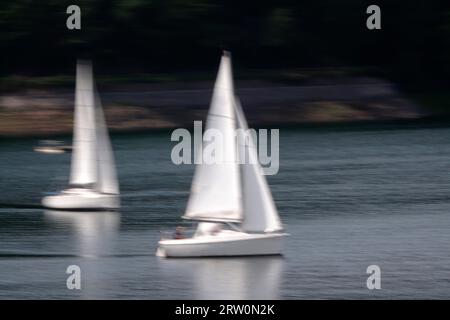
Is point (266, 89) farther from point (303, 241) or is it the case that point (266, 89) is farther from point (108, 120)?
point (303, 241)

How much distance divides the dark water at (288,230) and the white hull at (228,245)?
0.41 meters

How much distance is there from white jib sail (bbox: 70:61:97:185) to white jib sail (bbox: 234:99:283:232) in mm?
19593

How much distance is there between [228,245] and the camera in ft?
176

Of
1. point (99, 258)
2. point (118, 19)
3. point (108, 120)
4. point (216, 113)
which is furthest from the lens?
point (118, 19)

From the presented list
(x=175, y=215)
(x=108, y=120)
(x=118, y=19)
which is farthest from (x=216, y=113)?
(x=118, y=19)

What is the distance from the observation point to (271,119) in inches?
4823

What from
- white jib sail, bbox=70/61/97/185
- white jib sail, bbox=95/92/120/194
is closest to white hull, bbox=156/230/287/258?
white jib sail, bbox=95/92/120/194

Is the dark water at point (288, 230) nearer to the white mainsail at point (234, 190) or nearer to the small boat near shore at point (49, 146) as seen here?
the small boat near shore at point (49, 146)

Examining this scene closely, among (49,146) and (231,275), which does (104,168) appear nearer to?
(231,275)

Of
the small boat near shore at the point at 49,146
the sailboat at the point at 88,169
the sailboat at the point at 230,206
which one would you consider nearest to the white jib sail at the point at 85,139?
the sailboat at the point at 88,169

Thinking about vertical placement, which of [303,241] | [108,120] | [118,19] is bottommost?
[303,241]

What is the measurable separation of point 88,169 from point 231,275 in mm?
22457

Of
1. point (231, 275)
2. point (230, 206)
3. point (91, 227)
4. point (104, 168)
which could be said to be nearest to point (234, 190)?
point (230, 206)
